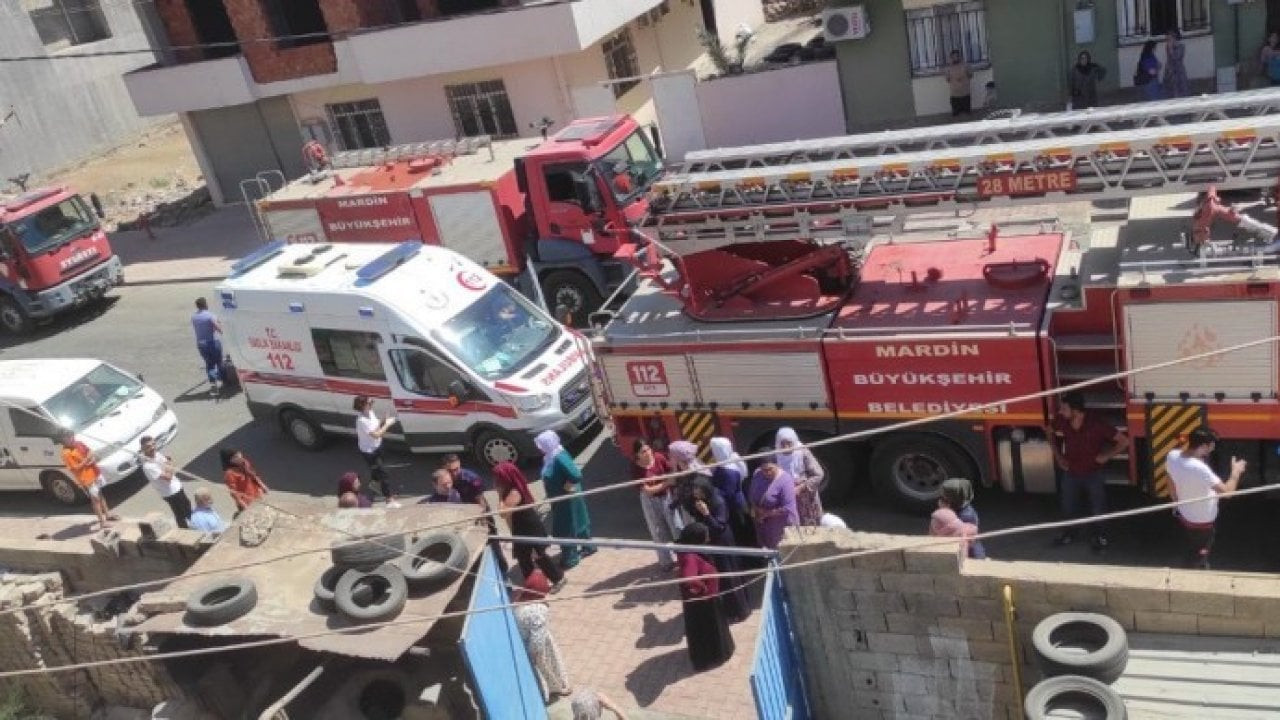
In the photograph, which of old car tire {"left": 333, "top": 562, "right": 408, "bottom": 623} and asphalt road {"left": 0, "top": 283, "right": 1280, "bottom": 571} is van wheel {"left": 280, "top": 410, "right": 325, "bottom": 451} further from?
old car tire {"left": 333, "top": 562, "right": 408, "bottom": 623}

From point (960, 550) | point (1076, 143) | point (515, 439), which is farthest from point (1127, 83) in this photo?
point (960, 550)

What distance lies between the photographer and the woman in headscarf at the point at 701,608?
9352 millimetres

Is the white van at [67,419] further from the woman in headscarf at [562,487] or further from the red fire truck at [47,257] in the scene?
the woman in headscarf at [562,487]

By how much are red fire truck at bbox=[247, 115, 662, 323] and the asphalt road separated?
3260 millimetres

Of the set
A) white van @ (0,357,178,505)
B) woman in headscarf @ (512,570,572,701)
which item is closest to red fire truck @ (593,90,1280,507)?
woman in headscarf @ (512,570,572,701)

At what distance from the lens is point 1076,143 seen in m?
10.1

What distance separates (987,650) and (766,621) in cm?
154

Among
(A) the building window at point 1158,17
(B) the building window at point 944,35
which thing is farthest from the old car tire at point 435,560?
(A) the building window at point 1158,17

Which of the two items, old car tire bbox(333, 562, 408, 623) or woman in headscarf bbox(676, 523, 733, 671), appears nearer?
old car tire bbox(333, 562, 408, 623)

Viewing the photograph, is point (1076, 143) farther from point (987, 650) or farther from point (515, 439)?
point (515, 439)

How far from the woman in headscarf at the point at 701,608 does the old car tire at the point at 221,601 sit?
11.1 feet

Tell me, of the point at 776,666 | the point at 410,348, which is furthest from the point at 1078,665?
the point at 410,348

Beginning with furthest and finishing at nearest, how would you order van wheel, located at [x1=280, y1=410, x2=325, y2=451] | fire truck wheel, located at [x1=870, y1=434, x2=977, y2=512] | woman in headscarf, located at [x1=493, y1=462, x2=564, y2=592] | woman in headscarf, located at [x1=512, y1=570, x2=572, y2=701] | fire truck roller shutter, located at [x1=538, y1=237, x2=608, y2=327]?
fire truck roller shutter, located at [x1=538, y1=237, x2=608, y2=327], van wheel, located at [x1=280, y1=410, x2=325, y2=451], fire truck wheel, located at [x1=870, y1=434, x2=977, y2=512], woman in headscarf, located at [x1=493, y1=462, x2=564, y2=592], woman in headscarf, located at [x1=512, y1=570, x2=572, y2=701]

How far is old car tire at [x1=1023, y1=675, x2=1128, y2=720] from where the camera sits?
674cm
